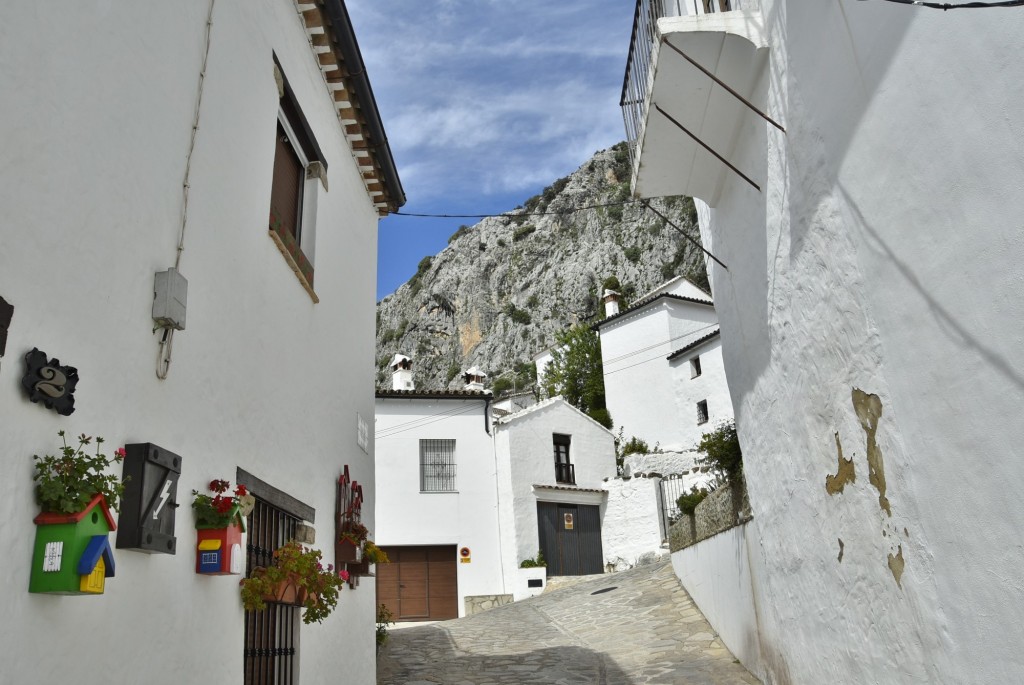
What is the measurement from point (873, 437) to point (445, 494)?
18.1 meters

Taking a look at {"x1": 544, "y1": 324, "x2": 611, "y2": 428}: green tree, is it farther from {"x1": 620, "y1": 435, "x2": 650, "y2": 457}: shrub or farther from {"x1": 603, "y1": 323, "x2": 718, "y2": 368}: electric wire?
{"x1": 620, "y1": 435, "x2": 650, "y2": 457}: shrub

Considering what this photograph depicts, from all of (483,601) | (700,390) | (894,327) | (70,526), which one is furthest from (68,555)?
(700,390)

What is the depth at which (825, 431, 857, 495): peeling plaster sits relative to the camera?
5016 millimetres

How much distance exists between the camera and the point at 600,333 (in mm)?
33188

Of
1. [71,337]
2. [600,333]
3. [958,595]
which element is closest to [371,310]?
[71,337]

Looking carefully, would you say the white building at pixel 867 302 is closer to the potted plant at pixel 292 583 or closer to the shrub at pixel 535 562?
the potted plant at pixel 292 583

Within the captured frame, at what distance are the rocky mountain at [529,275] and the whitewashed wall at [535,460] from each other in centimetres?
2092

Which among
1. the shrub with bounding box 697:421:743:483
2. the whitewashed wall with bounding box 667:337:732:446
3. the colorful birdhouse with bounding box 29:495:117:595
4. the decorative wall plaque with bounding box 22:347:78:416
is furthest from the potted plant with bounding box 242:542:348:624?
the whitewashed wall with bounding box 667:337:732:446

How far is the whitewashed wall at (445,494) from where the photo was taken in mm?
21438

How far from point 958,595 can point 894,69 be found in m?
2.54

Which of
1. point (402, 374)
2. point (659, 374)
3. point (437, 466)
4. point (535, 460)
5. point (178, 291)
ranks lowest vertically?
point (178, 291)

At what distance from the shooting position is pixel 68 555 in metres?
2.93

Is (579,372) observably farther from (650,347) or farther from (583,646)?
(583,646)

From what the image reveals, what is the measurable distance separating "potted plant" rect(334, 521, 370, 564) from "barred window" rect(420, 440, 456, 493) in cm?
1449
